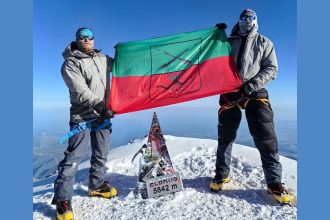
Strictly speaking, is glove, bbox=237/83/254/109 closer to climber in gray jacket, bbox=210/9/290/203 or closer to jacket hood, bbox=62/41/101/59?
climber in gray jacket, bbox=210/9/290/203

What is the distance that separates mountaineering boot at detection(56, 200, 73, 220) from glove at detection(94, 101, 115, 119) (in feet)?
4.46

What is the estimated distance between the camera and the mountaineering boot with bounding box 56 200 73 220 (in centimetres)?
411

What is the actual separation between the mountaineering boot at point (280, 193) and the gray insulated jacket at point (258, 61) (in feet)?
5.04

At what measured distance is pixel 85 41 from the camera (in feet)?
14.6

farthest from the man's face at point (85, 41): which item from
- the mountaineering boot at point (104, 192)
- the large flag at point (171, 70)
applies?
the mountaineering boot at point (104, 192)

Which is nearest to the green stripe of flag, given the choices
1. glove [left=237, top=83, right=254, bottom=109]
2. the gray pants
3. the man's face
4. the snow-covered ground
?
the man's face

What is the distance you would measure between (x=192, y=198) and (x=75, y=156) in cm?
194

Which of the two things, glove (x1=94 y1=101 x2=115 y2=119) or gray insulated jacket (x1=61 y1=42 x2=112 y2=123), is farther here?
glove (x1=94 y1=101 x2=115 y2=119)

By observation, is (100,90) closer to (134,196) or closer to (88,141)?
(88,141)

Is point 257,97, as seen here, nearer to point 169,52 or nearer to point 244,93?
point 244,93

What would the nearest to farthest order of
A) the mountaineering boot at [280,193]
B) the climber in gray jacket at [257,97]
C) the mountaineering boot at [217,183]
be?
the mountaineering boot at [280,193], the climber in gray jacket at [257,97], the mountaineering boot at [217,183]

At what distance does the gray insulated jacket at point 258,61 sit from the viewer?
448cm

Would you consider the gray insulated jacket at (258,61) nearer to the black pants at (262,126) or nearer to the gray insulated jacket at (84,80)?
the black pants at (262,126)

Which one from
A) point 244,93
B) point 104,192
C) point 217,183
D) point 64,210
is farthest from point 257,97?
point 64,210
